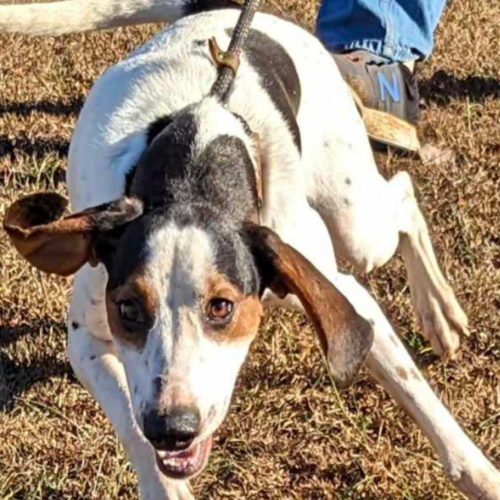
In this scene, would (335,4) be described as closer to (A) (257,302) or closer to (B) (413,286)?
(B) (413,286)

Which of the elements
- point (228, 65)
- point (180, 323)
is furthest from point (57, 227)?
point (228, 65)

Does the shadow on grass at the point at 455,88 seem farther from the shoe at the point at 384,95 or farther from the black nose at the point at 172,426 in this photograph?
the black nose at the point at 172,426

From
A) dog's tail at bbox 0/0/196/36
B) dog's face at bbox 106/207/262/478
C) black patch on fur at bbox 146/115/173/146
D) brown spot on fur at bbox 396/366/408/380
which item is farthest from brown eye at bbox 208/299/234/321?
dog's tail at bbox 0/0/196/36

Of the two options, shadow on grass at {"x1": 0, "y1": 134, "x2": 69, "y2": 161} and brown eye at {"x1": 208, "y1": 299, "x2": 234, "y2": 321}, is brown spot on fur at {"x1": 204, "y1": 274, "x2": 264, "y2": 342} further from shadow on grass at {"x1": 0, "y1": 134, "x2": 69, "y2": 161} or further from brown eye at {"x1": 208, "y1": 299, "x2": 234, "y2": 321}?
shadow on grass at {"x1": 0, "y1": 134, "x2": 69, "y2": 161}

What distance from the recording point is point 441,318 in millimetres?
4535

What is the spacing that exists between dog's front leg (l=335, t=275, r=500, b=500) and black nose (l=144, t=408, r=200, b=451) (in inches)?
38.1

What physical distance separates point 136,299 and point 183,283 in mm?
115

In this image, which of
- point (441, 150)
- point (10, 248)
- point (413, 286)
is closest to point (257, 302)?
point (413, 286)

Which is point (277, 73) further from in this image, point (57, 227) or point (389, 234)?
point (57, 227)

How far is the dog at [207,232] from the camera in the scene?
10.3 feet

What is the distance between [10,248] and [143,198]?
168 cm

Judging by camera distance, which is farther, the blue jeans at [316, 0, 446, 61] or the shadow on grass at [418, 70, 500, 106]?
the shadow on grass at [418, 70, 500, 106]

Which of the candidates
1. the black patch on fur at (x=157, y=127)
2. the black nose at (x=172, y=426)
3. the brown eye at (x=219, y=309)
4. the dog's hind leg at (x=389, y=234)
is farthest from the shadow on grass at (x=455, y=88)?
the black nose at (x=172, y=426)

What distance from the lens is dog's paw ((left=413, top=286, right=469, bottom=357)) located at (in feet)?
14.8
